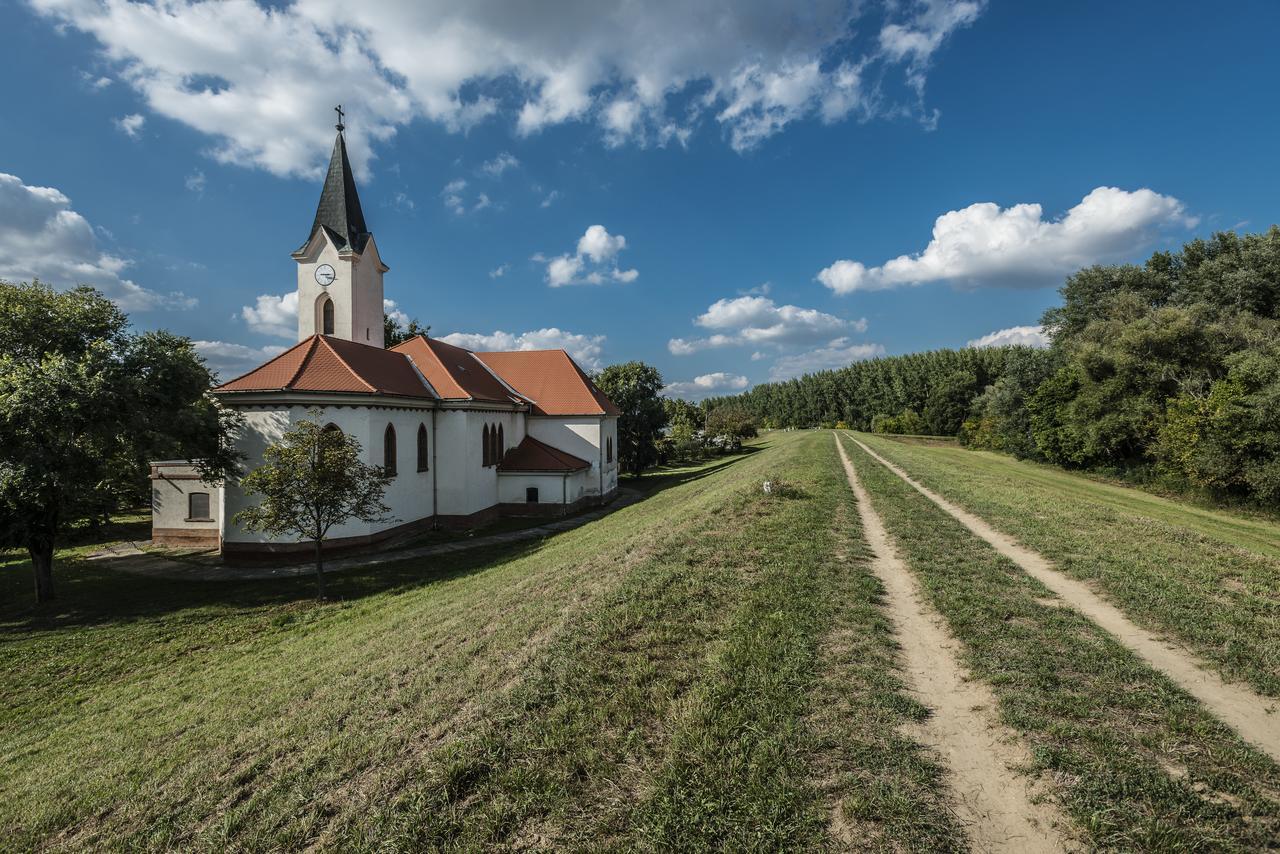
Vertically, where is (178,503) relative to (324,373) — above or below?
below

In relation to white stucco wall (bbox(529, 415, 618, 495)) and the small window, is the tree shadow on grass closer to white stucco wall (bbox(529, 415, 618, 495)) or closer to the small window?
the small window

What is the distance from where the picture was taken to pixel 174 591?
15422 mm

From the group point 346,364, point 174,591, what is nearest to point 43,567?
point 174,591

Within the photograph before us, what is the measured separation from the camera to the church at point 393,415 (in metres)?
18.6

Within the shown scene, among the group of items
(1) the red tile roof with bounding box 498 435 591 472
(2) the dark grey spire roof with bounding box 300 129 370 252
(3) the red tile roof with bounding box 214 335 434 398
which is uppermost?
(2) the dark grey spire roof with bounding box 300 129 370 252

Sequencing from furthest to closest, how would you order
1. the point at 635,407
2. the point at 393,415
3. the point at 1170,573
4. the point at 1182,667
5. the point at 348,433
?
the point at 635,407, the point at 393,415, the point at 348,433, the point at 1170,573, the point at 1182,667

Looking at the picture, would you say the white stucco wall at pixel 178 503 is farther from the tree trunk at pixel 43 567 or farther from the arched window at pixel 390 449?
the arched window at pixel 390 449

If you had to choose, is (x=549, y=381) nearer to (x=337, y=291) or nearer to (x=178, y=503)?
(x=337, y=291)

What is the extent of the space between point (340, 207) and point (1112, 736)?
30.2 meters

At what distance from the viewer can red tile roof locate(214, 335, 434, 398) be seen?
18.4 meters

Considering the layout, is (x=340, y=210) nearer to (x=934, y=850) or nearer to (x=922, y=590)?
(x=922, y=590)

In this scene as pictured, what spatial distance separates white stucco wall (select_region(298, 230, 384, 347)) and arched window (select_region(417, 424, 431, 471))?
20.2 feet

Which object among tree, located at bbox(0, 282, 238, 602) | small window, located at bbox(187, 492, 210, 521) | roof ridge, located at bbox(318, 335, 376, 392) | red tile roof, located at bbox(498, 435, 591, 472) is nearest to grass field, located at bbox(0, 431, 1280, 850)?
tree, located at bbox(0, 282, 238, 602)

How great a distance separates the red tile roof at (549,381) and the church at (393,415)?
0.08 metres
